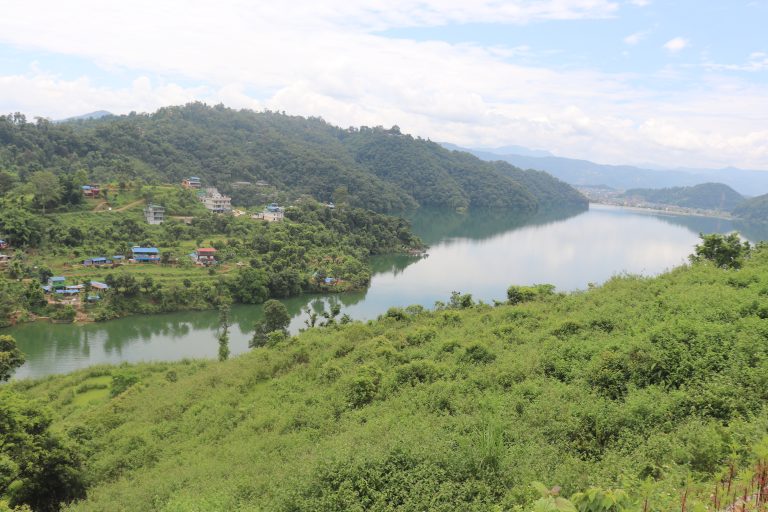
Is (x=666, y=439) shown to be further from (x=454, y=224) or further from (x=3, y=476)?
(x=454, y=224)

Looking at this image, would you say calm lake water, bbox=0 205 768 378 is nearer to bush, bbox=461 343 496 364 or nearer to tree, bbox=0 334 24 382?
tree, bbox=0 334 24 382

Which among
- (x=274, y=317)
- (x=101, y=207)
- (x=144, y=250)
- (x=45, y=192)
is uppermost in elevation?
(x=45, y=192)

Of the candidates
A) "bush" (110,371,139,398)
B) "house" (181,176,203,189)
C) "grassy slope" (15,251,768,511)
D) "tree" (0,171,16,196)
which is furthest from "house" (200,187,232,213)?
"grassy slope" (15,251,768,511)

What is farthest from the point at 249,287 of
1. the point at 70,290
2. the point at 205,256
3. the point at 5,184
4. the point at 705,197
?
the point at 705,197

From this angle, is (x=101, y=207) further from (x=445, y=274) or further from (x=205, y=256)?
(x=445, y=274)

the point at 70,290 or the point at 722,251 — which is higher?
the point at 722,251

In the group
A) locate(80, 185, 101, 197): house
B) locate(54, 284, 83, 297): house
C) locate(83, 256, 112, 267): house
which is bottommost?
locate(54, 284, 83, 297): house
